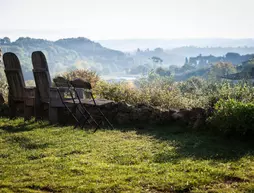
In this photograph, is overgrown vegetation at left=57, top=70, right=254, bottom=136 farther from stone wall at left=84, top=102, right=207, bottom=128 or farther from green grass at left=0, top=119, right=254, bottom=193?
stone wall at left=84, top=102, right=207, bottom=128

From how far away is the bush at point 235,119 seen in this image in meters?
6.32

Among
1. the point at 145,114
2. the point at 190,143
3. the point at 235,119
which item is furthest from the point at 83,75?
the point at 235,119

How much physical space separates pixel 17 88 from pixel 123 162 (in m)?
5.65

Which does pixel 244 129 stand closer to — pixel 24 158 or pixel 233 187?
pixel 233 187

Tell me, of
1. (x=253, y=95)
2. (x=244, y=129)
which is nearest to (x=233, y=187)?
(x=244, y=129)

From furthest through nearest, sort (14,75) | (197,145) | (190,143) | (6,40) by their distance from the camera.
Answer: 1. (6,40)
2. (14,75)
3. (190,143)
4. (197,145)

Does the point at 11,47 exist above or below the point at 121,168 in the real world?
above

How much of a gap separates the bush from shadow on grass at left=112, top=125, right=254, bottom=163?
0.19m

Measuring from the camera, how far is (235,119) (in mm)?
6422

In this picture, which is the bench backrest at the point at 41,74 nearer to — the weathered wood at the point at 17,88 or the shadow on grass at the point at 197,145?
the weathered wood at the point at 17,88

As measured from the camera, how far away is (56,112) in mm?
9180

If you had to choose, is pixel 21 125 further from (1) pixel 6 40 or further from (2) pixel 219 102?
(1) pixel 6 40

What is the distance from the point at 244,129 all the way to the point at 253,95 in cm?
292

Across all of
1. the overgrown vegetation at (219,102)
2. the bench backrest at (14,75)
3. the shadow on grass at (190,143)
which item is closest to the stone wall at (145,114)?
the shadow on grass at (190,143)
